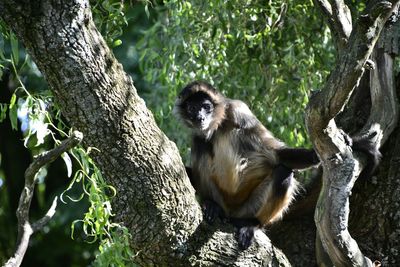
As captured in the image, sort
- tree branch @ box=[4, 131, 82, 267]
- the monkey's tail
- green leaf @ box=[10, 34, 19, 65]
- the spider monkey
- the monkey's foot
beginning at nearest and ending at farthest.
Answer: tree branch @ box=[4, 131, 82, 267] → green leaf @ box=[10, 34, 19, 65] → the monkey's foot → the monkey's tail → the spider monkey

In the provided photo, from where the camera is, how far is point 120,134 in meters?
4.38

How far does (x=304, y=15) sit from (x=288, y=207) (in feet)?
7.13

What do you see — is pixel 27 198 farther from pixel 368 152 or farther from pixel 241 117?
pixel 241 117

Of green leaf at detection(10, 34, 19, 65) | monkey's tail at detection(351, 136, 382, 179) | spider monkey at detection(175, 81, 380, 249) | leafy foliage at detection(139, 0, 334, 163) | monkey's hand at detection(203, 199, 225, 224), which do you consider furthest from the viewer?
leafy foliage at detection(139, 0, 334, 163)

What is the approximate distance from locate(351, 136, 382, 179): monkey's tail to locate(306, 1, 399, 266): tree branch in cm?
68

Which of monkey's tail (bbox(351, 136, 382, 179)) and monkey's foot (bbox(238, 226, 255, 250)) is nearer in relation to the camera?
monkey's foot (bbox(238, 226, 255, 250))

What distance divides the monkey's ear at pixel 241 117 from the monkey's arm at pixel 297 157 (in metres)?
0.43

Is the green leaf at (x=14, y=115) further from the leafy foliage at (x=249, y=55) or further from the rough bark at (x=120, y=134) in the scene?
the leafy foliage at (x=249, y=55)

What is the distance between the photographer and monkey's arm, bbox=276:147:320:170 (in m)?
5.94

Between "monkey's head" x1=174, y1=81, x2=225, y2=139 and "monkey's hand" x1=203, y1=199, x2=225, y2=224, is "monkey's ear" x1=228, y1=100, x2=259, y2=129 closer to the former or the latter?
"monkey's head" x1=174, y1=81, x2=225, y2=139

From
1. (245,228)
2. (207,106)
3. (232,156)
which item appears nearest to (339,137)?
(245,228)

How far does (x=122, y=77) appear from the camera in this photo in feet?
14.5

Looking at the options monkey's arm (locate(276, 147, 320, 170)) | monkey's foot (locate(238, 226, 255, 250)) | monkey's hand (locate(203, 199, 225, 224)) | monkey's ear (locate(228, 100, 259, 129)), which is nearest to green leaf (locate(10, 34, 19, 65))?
monkey's hand (locate(203, 199, 225, 224))

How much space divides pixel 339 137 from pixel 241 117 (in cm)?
215
